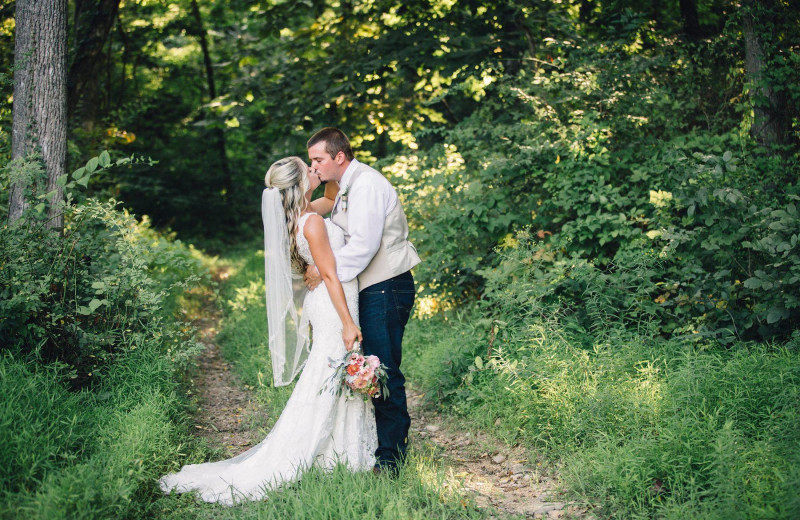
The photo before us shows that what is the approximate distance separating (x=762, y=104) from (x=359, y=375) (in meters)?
4.71

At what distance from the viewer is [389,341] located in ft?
12.9

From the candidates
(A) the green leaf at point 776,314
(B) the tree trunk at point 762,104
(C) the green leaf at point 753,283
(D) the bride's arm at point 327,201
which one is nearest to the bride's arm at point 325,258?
(D) the bride's arm at point 327,201

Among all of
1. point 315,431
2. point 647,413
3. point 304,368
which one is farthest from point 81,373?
point 647,413

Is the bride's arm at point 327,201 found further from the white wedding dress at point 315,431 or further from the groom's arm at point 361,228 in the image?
the groom's arm at point 361,228

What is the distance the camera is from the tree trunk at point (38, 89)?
500 cm

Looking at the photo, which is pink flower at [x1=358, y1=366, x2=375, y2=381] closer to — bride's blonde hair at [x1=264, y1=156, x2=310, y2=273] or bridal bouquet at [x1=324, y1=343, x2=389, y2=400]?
bridal bouquet at [x1=324, y1=343, x2=389, y2=400]

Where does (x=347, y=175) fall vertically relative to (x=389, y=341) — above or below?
above

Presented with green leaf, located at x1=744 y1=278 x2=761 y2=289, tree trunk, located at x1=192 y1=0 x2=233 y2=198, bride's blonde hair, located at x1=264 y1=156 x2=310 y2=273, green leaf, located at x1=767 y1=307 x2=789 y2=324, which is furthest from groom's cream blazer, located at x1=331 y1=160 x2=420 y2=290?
tree trunk, located at x1=192 y1=0 x2=233 y2=198

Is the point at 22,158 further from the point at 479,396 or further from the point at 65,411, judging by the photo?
the point at 479,396

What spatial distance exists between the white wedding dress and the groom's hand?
38mm

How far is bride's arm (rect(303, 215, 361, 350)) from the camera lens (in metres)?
3.72

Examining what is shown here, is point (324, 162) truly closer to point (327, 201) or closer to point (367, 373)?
point (327, 201)

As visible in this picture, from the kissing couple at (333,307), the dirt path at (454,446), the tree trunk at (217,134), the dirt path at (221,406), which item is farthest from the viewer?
the tree trunk at (217,134)

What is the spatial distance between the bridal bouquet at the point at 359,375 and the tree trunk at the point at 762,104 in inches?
177
